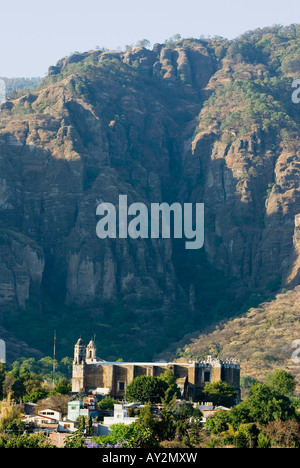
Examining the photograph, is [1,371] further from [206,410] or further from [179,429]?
[179,429]

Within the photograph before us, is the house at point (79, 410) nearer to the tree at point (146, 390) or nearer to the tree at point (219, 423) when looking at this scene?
the tree at point (146, 390)

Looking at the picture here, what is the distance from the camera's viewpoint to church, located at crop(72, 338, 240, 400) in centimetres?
14612

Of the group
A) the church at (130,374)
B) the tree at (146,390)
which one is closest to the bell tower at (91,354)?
the church at (130,374)

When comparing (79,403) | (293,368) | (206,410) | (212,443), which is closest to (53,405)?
(79,403)

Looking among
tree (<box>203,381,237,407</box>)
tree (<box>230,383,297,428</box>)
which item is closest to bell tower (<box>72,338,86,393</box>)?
tree (<box>203,381,237,407</box>)

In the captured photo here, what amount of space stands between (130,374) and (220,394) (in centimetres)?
1263

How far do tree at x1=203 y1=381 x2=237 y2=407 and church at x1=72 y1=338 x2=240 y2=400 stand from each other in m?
2.60

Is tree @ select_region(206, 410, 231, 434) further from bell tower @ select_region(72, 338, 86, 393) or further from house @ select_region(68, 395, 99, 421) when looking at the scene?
bell tower @ select_region(72, 338, 86, 393)

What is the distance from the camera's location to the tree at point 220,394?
141 meters

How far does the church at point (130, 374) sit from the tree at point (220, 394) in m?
2.60

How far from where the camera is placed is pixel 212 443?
108 m

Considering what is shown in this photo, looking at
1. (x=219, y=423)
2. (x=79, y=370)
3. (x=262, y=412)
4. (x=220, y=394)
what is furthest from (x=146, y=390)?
(x=219, y=423)
